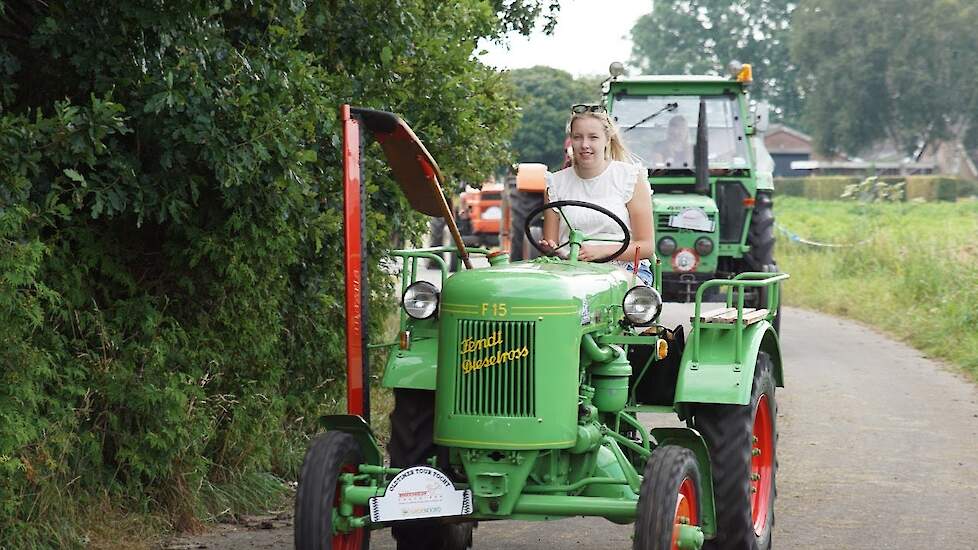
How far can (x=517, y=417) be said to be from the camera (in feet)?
19.4

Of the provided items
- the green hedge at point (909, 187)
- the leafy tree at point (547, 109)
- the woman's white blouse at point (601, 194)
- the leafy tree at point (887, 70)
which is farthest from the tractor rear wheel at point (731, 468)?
the leafy tree at point (887, 70)

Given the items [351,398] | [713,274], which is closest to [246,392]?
[351,398]

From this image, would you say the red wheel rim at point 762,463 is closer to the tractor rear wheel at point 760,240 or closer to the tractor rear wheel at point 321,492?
the tractor rear wheel at point 321,492

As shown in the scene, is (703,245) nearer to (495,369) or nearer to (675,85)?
(675,85)

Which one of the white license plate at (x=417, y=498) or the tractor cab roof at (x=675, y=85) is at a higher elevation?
the tractor cab roof at (x=675, y=85)

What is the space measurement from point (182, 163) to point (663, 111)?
31.5ft

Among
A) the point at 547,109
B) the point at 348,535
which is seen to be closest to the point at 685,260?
the point at 348,535

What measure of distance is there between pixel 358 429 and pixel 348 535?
0.42 metres

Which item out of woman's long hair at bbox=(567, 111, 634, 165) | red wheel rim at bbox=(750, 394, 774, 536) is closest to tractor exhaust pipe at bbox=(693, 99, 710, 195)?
woman's long hair at bbox=(567, 111, 634, 165)

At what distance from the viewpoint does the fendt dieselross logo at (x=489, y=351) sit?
596 centimetres

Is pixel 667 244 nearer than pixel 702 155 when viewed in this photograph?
No

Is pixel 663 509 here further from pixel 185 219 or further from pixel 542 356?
pixel 185 219

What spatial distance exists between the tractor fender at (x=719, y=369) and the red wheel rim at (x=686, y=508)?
0.63m

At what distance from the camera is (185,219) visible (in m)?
7.61
